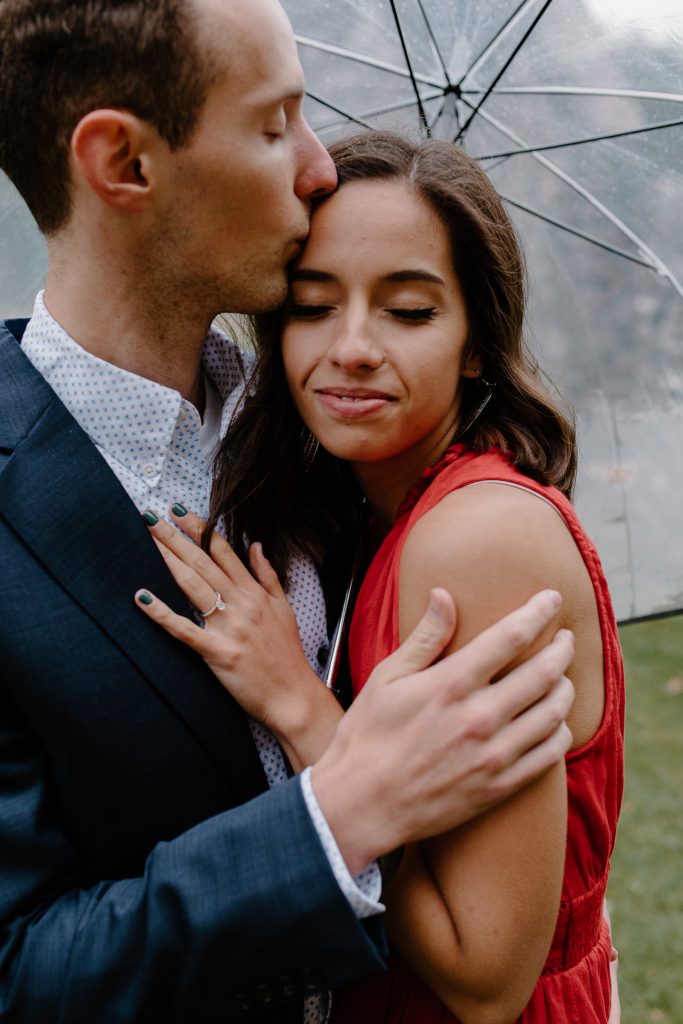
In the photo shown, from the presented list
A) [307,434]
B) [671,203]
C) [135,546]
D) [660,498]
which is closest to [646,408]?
[660,498]

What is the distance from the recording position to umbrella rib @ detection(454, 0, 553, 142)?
9.86ft

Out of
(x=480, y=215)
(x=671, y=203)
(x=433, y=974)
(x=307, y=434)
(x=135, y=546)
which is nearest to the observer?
(x=433, y=974)

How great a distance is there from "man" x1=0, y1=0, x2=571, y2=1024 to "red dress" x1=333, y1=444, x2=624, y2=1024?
7.9 inches

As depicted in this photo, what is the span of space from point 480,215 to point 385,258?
290mm

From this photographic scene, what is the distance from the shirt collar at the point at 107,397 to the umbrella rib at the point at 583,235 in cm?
159

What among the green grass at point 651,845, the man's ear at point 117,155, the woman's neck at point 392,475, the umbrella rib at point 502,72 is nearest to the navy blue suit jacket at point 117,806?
the man's ear at point 117,155

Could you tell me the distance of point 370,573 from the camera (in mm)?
2371

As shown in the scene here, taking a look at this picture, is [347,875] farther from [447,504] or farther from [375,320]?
[375,320]

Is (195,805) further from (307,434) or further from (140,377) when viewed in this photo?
(307,434)

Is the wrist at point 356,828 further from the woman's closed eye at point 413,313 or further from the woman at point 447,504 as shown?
the woman's closed eye at point 413,313

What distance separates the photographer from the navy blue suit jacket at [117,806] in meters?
1.72

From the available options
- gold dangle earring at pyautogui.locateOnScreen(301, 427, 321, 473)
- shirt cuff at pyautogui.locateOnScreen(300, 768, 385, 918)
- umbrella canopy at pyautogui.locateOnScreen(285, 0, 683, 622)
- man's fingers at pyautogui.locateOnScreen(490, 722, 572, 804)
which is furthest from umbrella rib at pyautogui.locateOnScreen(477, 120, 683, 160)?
shirt cuff at pyautogui.locateOnScreen(300, 768, 385, 918)

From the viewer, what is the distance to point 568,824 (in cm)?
205

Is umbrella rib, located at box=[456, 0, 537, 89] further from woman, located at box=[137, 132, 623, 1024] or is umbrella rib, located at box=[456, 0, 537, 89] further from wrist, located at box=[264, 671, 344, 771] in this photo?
wrist, located at box=[264, 671, 344, 771]
